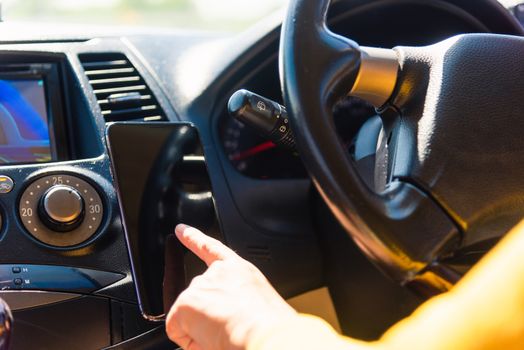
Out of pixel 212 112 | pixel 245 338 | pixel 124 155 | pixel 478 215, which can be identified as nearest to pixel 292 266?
pixel 212 112

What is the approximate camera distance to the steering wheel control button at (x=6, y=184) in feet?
3.45

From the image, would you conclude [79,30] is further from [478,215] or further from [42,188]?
[478,215]

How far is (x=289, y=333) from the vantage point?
63 centimetres

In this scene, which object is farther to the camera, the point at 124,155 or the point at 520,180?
the point at 124,155

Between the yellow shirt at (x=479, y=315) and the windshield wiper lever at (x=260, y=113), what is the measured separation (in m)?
0.41

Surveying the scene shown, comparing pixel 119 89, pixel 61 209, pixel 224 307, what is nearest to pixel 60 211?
pixel 61 209

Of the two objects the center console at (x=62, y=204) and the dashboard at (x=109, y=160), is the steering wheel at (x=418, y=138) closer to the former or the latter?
the dashboard at (x=109, y=160)

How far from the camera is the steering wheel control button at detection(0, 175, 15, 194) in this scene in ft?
3.45

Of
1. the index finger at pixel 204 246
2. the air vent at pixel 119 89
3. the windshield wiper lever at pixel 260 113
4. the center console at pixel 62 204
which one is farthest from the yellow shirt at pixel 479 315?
the air vent at pixel 119 89

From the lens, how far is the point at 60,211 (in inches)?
40.8

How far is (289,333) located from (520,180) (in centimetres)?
37

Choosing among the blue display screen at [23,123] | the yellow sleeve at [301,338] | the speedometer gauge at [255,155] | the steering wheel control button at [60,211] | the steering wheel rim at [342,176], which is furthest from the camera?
the speedometer gauge at [255,155]

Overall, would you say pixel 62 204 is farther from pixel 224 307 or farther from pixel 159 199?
pixel 224 307

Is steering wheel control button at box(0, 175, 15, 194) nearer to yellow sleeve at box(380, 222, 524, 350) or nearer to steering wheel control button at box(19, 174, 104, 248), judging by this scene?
steering wheel control button at box(19, 174, 104, 248)
